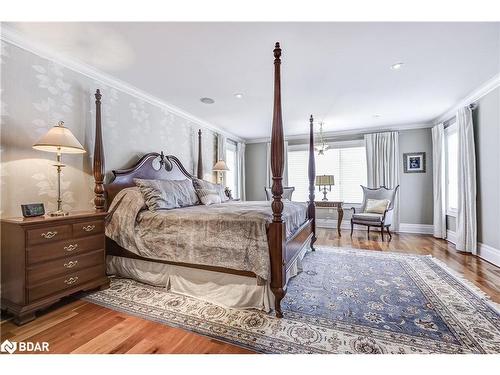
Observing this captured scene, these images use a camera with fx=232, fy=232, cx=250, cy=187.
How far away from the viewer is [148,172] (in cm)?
344

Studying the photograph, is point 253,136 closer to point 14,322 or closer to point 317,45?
point 317,45

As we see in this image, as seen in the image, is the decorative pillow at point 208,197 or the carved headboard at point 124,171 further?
the decorative pillow at point 208,197

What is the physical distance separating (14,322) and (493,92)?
5.87 metres

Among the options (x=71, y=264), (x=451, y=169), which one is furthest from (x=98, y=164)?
(x=451, y=169)

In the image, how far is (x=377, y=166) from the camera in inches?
218

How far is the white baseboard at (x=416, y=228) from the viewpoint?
5.22 meters

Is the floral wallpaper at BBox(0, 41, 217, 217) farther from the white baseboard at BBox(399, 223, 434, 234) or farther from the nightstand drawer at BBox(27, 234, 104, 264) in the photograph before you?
the white baseboard at BBox(399, 223, 434, 234)

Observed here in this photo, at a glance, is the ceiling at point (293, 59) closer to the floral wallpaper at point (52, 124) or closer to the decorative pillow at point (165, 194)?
the floral wallpaper at point (52, 124)

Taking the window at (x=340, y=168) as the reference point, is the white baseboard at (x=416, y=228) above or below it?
below

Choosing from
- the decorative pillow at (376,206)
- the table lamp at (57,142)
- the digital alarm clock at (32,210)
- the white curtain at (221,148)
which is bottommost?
the decorative pillow at (376,206)

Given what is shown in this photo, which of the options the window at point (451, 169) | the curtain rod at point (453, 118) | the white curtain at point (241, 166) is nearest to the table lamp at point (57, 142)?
the white curtain at point (241, 166)

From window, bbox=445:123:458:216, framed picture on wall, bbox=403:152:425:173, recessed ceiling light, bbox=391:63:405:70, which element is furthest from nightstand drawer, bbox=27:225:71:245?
framed picture on wall, bbox=403:152:425:173

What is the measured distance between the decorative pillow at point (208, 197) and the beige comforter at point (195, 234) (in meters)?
Answer: 1.09
